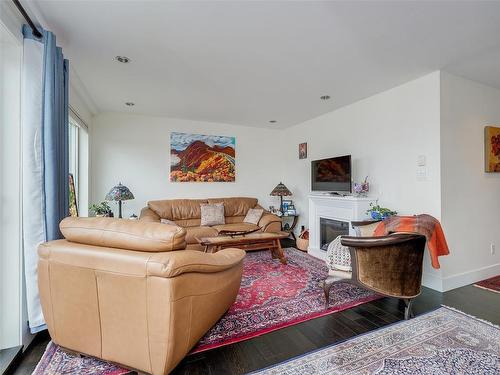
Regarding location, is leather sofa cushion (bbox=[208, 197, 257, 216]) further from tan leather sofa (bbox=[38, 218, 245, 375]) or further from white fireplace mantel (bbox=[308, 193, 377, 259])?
tan leather sofa (bbox=[38, 218, 245, 375])

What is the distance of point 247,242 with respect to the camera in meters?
3.50

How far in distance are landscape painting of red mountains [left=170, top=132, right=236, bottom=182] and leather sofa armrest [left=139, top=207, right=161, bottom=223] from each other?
31.5 inches

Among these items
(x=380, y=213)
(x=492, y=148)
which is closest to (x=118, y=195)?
(x=380, y=213)

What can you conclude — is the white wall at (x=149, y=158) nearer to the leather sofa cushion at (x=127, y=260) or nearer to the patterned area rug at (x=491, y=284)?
the leather sofa cushion at (x=127, y=260)

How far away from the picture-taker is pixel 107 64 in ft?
8.91

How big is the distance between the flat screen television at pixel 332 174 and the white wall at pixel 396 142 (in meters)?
0.19

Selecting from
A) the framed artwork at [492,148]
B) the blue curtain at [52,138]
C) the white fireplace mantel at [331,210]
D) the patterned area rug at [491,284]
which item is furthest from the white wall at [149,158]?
the patterned area rug at [491,284]

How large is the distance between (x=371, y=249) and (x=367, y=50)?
1.89m

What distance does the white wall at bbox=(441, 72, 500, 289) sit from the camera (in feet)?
9.45

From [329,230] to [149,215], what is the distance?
3.04 meters

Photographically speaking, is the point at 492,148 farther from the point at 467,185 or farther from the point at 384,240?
the point at 384,240

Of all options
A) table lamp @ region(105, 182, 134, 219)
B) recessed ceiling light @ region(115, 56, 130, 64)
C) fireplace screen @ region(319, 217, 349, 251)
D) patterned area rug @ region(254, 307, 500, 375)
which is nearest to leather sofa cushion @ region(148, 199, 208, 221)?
table lamp @ region(105, 182, 134, 219)

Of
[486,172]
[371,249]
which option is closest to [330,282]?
[371,249]

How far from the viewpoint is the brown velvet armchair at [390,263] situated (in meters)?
2.08
